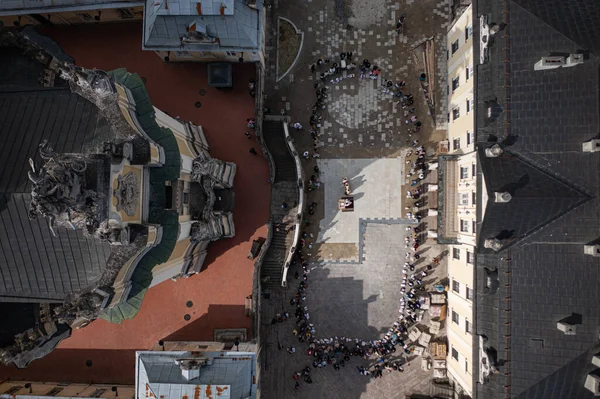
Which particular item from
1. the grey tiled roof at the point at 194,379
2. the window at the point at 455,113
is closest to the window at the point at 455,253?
the window at the point at 455,113

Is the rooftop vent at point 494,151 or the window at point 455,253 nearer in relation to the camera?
the rooftop vent at point 494,151

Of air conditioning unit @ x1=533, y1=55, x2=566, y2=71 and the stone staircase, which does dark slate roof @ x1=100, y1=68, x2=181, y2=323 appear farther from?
air conditioning unit @ x1=533, y1=55, x2=566, y2=71

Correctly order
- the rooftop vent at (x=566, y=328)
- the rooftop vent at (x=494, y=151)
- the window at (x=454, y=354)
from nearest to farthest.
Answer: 1. the rooftop vent at (x=566, y=328)
2. the rooftop vent at (x=494, y=151)
3. the window at (x=454, y=354)

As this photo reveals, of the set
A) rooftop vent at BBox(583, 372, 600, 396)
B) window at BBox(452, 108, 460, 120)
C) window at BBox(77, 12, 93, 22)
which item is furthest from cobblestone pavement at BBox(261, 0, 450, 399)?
window at BBox(77, 12, 93, 22)

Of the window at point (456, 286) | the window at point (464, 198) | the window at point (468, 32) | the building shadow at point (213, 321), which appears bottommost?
the building shadow at point (213, 321)

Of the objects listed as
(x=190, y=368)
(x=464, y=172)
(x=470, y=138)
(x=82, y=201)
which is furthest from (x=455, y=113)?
(x=190, y=368)

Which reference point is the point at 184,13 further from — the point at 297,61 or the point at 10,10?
the point at 10,10

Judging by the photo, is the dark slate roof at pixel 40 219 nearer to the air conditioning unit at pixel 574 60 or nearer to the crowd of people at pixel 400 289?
the crowd of people at pixel 400 289

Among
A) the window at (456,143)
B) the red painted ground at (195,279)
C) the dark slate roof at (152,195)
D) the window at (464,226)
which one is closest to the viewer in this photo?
the dark slate roof at (152,195)
